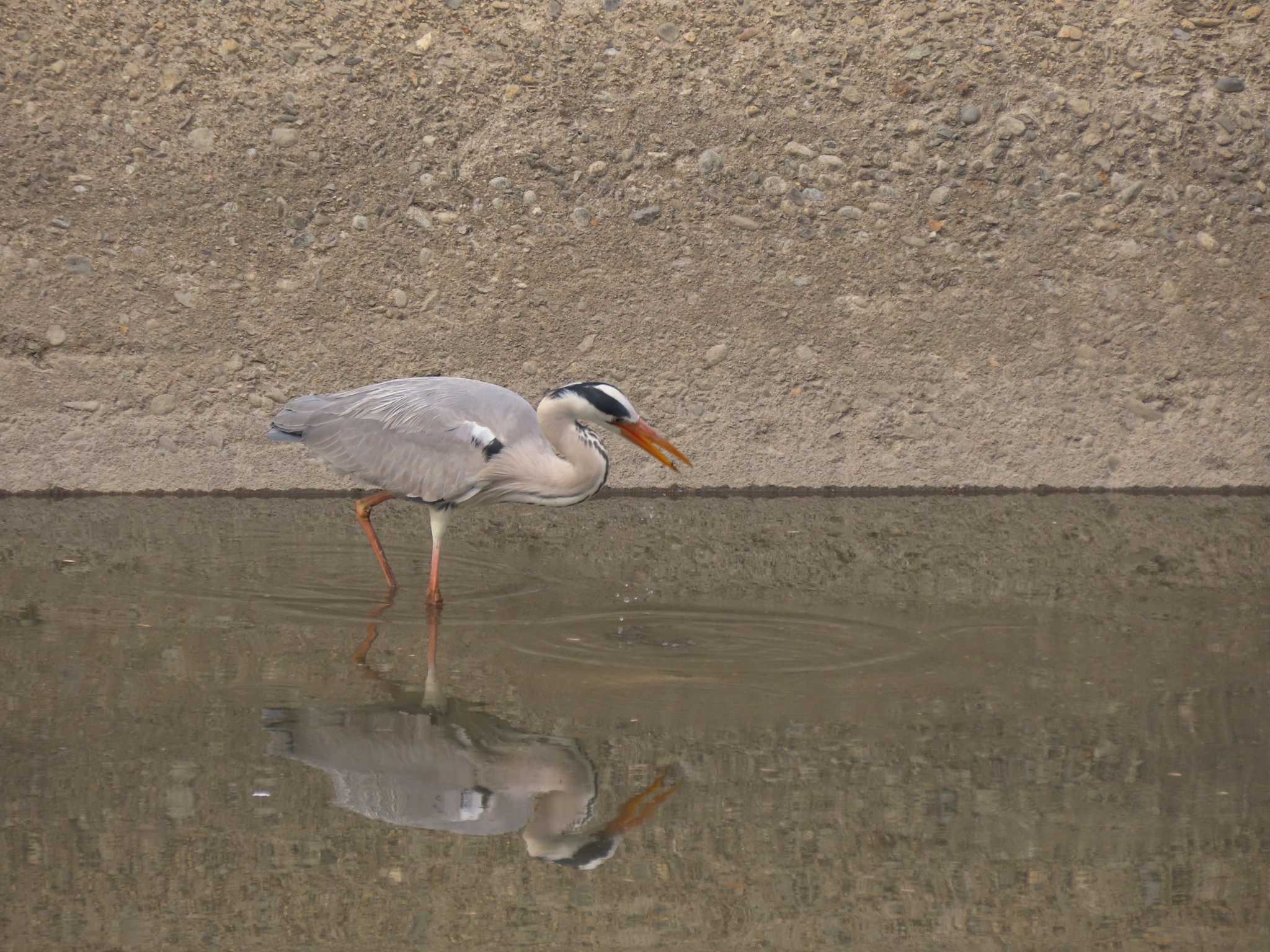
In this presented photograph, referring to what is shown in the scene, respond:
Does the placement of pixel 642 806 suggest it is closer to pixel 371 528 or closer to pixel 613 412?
pixel 613 412

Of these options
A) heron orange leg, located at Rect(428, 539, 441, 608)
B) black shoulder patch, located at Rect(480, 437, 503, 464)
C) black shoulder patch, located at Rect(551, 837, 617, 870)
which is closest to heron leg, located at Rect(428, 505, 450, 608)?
heron orange leg, located at Rect(428, 539, 441, 608)

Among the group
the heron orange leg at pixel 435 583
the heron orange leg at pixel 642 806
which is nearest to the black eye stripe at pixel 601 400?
the heron orange leg at pixel 435 583

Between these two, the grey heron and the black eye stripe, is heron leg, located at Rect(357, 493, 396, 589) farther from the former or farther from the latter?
the black eye stripe

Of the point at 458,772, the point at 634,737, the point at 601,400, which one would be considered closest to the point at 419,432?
the point at 601,400

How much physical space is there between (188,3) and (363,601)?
4.15 meters

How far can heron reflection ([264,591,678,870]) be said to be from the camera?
4395 millimetres

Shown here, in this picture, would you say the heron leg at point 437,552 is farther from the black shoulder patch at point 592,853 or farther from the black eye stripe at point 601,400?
the black shoulder patch at point 592,853

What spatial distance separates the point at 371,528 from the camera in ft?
24.0

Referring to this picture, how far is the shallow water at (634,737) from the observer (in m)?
3.94

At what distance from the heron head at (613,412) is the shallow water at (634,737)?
0.66 meters

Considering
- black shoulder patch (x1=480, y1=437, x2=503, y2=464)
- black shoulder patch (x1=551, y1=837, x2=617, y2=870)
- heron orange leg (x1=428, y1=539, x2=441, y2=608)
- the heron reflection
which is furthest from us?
black shoulder patch (x1=480, y1=437, x2=503, y2=464)

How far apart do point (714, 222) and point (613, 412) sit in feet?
9.92

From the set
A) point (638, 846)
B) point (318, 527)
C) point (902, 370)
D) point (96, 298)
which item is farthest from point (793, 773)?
point (96, 298)

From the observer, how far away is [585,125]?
9312 mm
